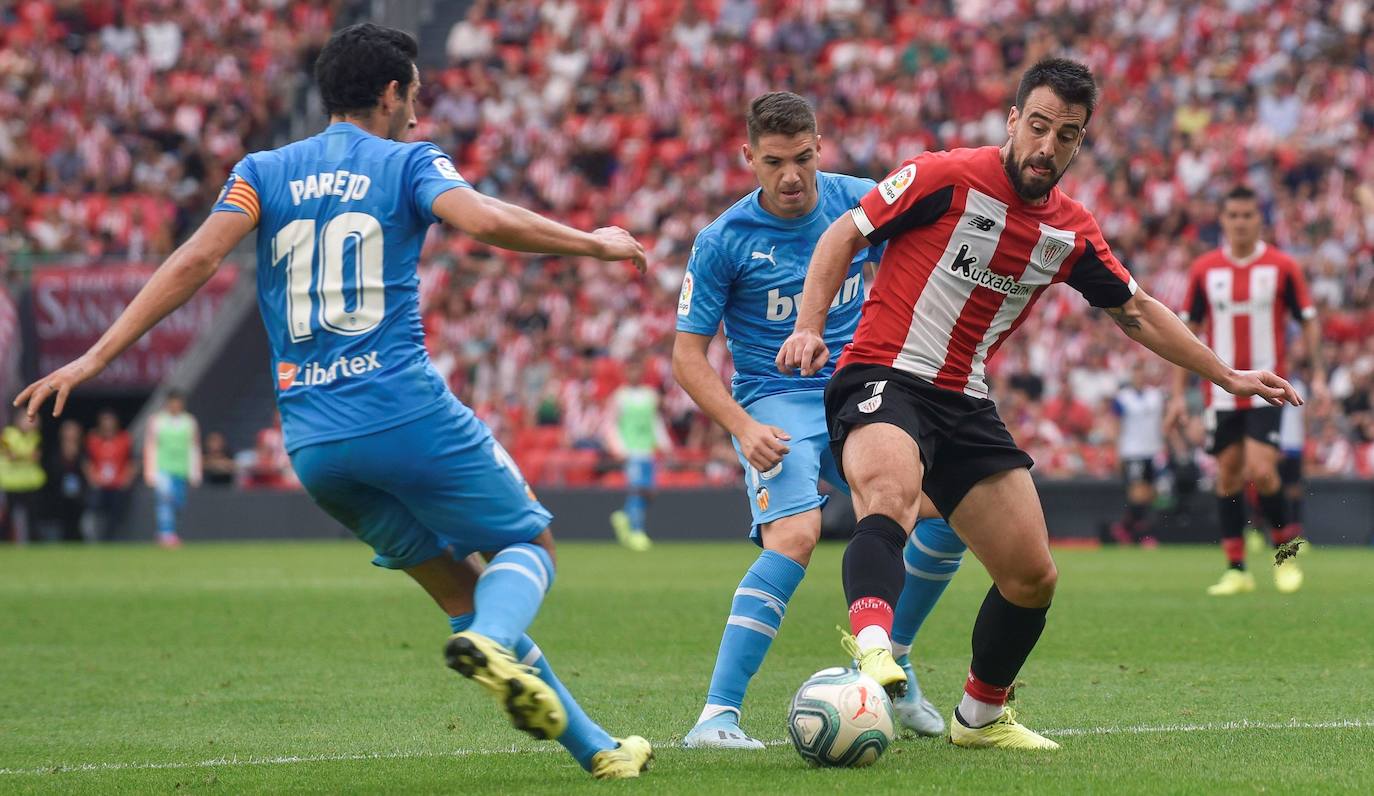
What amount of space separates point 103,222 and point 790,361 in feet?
85.5

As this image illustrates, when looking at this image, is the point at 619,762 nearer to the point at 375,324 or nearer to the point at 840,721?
the point at 840,721

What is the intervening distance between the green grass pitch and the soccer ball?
9cm

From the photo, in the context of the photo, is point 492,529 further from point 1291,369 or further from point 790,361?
point 1291,369

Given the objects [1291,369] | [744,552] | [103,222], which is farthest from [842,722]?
[103,222]

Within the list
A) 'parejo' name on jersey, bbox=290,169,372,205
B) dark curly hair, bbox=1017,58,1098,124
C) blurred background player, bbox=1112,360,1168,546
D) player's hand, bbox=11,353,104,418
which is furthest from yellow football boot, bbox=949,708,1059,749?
blurred background player, bbox=1112,360,1168,546

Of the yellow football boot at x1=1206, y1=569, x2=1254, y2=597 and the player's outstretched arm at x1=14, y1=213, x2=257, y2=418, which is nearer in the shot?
the player's outstretched arm at x1=14, y1=213, x2=257, y2=418

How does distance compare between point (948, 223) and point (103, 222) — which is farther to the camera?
point (103, 222)

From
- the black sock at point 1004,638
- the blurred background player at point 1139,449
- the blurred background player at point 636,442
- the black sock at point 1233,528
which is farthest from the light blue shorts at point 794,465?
the blurred background player at point 636,442

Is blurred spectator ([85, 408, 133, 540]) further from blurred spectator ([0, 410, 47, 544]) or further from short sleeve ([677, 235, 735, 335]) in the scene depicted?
short sleeve ([677, 235, 735, 335])

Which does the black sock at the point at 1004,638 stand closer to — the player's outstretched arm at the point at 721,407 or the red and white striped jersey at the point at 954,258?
the red and white striped jersey at the point at 954,258

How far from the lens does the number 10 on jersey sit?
529cm

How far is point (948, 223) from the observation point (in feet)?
19.7

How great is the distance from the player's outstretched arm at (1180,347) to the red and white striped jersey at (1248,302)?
670 centimetres

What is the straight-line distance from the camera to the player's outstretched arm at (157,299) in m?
5.07
